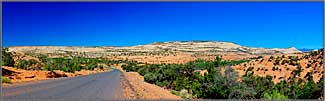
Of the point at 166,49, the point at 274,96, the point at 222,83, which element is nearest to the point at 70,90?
the point at 166,49

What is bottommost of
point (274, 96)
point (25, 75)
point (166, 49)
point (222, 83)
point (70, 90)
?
point (274, 96)

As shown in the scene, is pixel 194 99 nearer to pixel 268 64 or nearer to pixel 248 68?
pixel 248 68

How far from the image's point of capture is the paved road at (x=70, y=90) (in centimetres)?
1535

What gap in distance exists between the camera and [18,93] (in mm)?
15781

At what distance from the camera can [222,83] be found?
17.4 m

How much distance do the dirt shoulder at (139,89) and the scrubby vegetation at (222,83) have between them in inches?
19.1

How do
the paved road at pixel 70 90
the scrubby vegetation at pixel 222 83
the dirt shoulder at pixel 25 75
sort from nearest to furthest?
the paved road at pixel 70 90, the scrubby vegetation at pixel 222 83, the dirt shoulder at pixel 25 75

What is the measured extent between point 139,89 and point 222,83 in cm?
274

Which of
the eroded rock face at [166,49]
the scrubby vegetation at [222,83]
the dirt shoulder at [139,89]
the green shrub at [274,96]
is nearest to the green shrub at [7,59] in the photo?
the eroded rock face at [166,49]

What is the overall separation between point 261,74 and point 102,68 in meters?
5.25

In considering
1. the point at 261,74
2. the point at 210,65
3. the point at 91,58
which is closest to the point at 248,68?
the point at 261,74

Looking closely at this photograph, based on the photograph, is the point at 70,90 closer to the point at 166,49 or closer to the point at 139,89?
the point at 139,89

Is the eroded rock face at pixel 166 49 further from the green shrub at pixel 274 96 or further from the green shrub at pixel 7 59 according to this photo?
the green shrub at pixel 274 96

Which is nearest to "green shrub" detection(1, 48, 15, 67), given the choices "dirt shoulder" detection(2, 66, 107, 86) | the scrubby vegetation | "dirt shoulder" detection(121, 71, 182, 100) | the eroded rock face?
"dirt shoulder" detection(2, 66, 107, 86)
